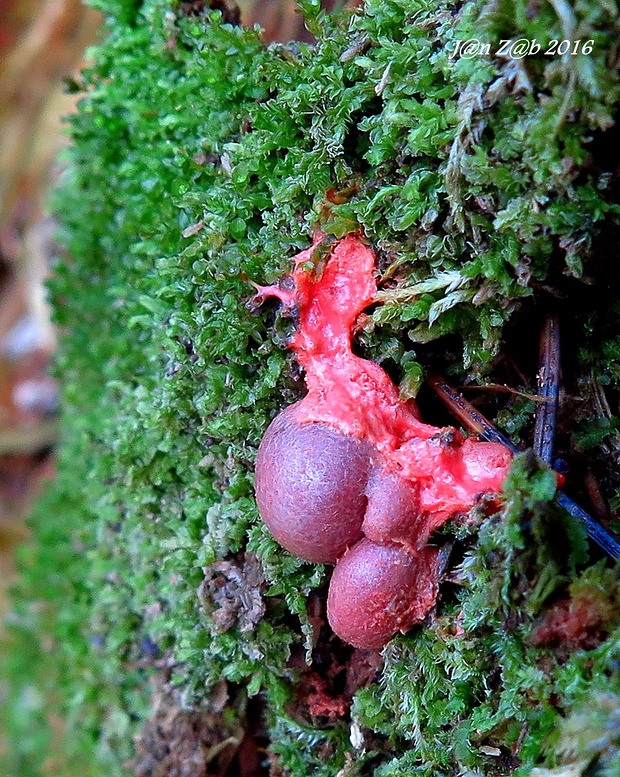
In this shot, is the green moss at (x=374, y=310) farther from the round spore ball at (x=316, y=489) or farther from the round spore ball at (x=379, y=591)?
the round spore ball at (x=316, y=489)

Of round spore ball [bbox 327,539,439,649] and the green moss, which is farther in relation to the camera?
round spore ball [bbox 327,539,439,649]

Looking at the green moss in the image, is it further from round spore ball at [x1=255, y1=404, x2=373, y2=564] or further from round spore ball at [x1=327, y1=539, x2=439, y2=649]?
round spore ball at [x1=255, y1=404, x2=373, y2=564]

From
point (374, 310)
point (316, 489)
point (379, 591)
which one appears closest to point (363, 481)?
point (316, 489)

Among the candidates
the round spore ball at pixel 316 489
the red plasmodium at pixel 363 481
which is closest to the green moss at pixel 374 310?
the red plasmodium at pixel 363 481

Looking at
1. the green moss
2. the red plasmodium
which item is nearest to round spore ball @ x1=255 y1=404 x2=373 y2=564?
the red plasmodium

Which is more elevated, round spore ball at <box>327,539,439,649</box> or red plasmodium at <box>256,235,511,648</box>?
red plasmodium at <box>256,235,511,648</box>

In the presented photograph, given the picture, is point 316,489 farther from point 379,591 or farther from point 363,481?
point 379,591

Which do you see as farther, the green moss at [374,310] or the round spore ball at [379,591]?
the round spore ball at [379,591]
